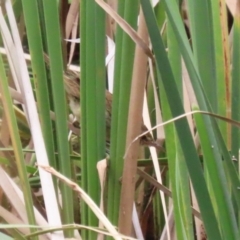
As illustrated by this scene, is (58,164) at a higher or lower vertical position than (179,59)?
lower

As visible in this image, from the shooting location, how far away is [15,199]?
0.54 metres

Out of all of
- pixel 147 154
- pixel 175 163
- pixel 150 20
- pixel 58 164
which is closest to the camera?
pixel 150 20

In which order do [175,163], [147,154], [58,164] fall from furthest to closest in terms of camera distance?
[147,154] → [58,164] → [175,163]

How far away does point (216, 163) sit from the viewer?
351 mm

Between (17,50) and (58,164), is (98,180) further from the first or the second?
(17,50)

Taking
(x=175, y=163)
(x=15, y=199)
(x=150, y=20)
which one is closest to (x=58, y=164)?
(x=15, y=199)

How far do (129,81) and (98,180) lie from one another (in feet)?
0.38

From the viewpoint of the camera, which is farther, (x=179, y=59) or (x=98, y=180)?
(x=98, y=180)

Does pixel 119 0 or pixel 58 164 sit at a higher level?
pixel 119 0

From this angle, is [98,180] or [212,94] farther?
[98,180]

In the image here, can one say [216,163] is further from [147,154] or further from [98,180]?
[147,154]

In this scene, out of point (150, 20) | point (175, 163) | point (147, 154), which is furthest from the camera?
point (147, 154)

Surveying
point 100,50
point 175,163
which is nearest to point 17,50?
point 100,50

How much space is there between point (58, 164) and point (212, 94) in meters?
0.23
